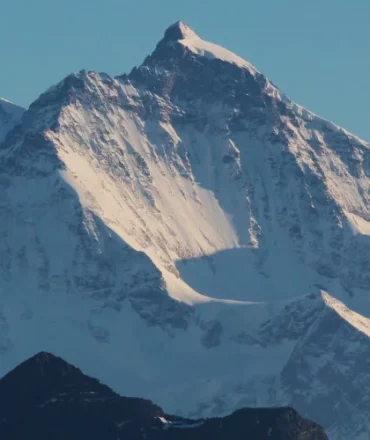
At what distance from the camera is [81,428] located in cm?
13675

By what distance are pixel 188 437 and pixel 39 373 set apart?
9.33 meters

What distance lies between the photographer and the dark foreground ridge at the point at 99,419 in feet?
447

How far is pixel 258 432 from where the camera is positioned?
13575 centimetres

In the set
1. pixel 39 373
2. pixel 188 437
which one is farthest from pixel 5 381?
pixel 188 437

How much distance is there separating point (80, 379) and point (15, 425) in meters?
5.28

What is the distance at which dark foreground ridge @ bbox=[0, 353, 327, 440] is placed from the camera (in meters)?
136

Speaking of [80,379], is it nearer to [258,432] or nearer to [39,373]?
[39,373]

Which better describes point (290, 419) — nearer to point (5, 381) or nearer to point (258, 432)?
point (258, 432)

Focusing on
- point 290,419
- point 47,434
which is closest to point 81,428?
point 47,434

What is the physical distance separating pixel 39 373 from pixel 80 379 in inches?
87.2

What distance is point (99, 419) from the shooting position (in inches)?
5408

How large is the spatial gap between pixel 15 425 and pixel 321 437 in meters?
15.7

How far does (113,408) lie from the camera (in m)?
138

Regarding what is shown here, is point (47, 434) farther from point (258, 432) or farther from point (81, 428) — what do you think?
point (258, 432)
